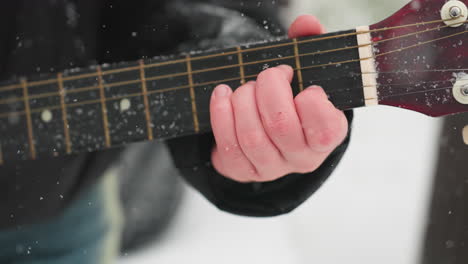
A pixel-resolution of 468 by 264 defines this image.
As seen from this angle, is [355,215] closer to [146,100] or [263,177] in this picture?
[263,177]

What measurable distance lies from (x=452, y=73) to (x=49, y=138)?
16.0 inches

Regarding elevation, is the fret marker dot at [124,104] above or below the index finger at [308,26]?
below

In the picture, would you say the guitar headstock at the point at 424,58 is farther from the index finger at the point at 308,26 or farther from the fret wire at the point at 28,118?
the fret wire at the point at 28,118

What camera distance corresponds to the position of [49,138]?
1.43 feet

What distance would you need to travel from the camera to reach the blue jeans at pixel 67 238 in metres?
0.63

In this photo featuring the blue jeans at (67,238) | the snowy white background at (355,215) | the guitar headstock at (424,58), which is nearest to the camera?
the guitar headstock at (424,58)

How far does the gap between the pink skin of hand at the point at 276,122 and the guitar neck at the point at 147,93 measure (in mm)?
17

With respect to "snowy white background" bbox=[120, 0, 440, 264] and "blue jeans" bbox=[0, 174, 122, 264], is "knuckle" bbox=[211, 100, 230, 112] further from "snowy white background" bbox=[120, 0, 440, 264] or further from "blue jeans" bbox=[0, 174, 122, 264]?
"snowy white background" bbox=[120, 0, 440, 264]

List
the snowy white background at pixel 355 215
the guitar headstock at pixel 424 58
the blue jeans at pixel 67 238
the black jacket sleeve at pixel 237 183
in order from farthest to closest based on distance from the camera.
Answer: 1. the snowy white background at pixel 355 215
2. the blue jeans at pixel 67 238
3. the black jacket sleeve at pixel 237 183
4. the guitar headstock at pixel 424 58

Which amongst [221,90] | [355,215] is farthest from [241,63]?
[355,215]

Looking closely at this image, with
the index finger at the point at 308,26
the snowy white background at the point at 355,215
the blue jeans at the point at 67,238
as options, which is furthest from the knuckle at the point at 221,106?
the snowy white background at the point at 355,215

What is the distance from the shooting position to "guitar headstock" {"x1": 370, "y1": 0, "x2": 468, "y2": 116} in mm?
343

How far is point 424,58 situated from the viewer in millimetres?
350

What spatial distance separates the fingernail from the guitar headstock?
0.14m
